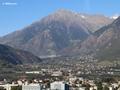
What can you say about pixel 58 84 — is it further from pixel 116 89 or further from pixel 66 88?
pixel 116 89

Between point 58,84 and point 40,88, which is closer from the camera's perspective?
point 40,88

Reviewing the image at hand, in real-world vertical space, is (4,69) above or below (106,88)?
above

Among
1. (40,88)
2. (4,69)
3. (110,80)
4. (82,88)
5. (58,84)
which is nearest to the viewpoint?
(40,88)

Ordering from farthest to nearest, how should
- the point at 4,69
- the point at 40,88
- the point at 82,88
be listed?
the point at 4,69 < the point at 82,88 < the point at 40,88

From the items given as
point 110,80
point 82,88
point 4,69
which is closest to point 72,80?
point 110,80

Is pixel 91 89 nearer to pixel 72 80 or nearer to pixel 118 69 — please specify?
pixel 72 80

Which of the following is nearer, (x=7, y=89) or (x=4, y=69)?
(x=7, y=89)

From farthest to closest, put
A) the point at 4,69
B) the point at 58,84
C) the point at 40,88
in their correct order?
the point at 4,69 → the point at 58,84 → the point at 40,88

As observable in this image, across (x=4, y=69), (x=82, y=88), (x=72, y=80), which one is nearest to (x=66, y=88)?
(x=82, y=88)

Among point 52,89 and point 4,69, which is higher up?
point 4,69
